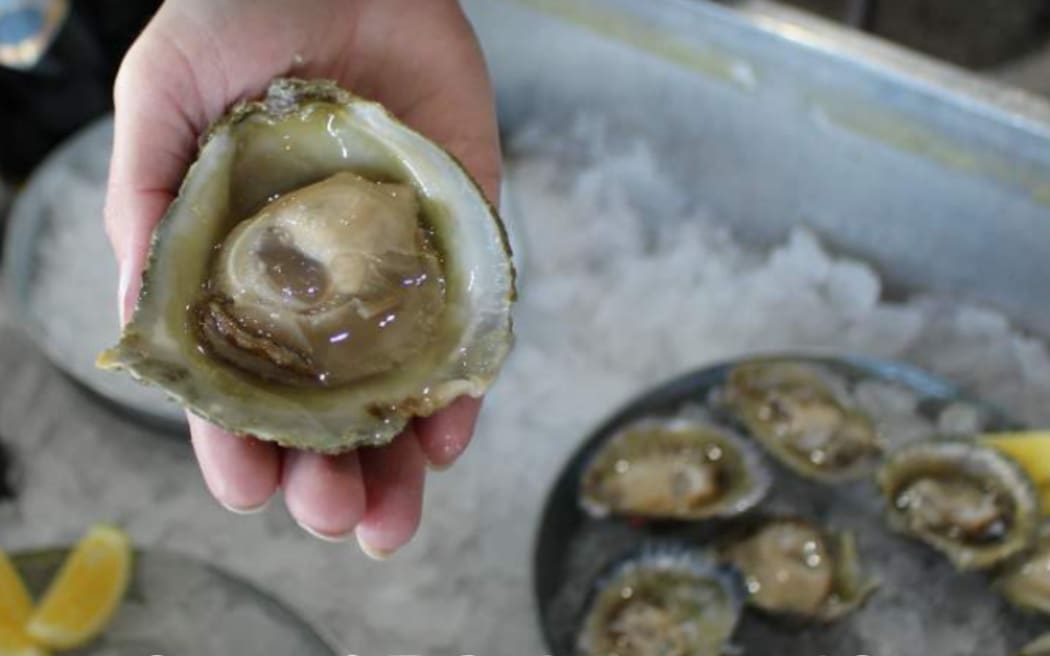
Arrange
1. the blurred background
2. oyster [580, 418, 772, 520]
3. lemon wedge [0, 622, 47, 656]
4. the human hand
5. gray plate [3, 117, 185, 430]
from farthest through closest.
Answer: the blurred background → gray plate [3, 117, 185, 430] → oyster [580, 418, 772, 520] → lemon wedge [0, 622, 47, 656] → the human hand

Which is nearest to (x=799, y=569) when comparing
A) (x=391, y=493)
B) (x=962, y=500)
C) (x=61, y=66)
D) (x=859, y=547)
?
(x=859, y=547)

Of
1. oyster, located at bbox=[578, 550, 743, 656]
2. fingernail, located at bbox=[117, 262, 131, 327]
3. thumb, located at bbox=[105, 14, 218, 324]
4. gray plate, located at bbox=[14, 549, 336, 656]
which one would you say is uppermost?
thumb, located at bbox=[105, 14, 218, 324]

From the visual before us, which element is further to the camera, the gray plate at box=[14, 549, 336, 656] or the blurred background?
the blurred background

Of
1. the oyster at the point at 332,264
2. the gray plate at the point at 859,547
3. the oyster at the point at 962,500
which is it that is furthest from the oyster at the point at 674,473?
the oyster at the point at 332,264

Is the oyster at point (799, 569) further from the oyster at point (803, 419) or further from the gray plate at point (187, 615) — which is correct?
the gray plate at point (187, 615)

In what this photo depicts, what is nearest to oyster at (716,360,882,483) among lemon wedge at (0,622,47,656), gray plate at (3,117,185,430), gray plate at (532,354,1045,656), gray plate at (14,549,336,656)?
gray plate at (532,354,1045,656)

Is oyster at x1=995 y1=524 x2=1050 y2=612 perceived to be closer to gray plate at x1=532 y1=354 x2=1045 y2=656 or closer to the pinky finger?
gray plate at x1=532 y1=354 x2=1045 y2=656
